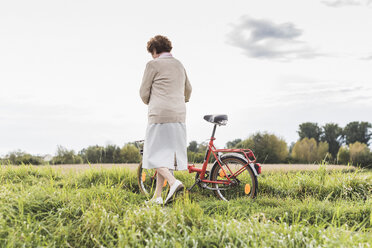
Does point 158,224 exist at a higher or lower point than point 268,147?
lower

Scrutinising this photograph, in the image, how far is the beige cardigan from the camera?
4.86 metres

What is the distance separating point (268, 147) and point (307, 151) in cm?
357

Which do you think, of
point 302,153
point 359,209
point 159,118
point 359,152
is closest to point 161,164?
point 159,118

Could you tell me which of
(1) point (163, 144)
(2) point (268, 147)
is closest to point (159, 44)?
(1) point (163, 144)

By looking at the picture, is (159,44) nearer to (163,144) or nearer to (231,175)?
(163,144)

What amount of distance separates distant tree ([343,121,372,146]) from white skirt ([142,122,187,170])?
21320mm

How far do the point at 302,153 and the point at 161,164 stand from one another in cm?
1020

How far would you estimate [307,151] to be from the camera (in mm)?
13922

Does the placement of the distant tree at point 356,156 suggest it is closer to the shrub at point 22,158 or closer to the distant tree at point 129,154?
the distant tree at point 129,154

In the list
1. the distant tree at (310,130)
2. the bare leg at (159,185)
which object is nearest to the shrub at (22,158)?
the bare leg at (159,185)

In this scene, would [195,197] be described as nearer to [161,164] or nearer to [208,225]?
[161,164]

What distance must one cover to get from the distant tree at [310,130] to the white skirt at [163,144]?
56.0ft

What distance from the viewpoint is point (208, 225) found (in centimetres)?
390

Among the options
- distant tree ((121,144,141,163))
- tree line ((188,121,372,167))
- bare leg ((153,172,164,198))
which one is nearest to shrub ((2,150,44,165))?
distant tree ((121,144,141,163))
